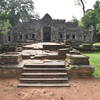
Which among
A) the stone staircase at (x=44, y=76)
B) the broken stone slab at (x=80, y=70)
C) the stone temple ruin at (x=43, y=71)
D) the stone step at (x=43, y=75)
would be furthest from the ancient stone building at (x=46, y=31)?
the stone step at (x=43, y=75)

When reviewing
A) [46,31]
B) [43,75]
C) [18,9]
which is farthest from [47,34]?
[43,75]

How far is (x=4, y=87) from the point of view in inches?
215

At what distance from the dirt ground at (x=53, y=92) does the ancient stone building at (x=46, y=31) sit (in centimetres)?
3006

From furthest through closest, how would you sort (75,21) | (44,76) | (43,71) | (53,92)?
1. (75,21)
2. (43,71)
3. (44,76)
4. (53,92)

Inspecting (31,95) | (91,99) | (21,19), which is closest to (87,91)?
(91,99)

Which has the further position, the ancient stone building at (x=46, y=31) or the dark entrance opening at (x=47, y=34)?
the dark entrance opening at (x=47, y=34)

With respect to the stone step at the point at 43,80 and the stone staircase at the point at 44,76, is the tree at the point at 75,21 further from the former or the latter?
the stone step at the point at 43,80

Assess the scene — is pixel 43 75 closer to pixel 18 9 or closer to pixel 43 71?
pixel 43 71

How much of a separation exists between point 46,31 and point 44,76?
30720 millimetres

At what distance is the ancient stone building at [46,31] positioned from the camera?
36.2 meters

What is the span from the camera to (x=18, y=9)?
1581 inches

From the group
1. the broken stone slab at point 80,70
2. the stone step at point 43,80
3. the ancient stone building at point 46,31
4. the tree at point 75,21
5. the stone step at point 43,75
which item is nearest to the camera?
the stone step at point 43,80

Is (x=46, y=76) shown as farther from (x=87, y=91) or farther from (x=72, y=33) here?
(x=72, y=33)

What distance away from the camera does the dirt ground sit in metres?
4.64
